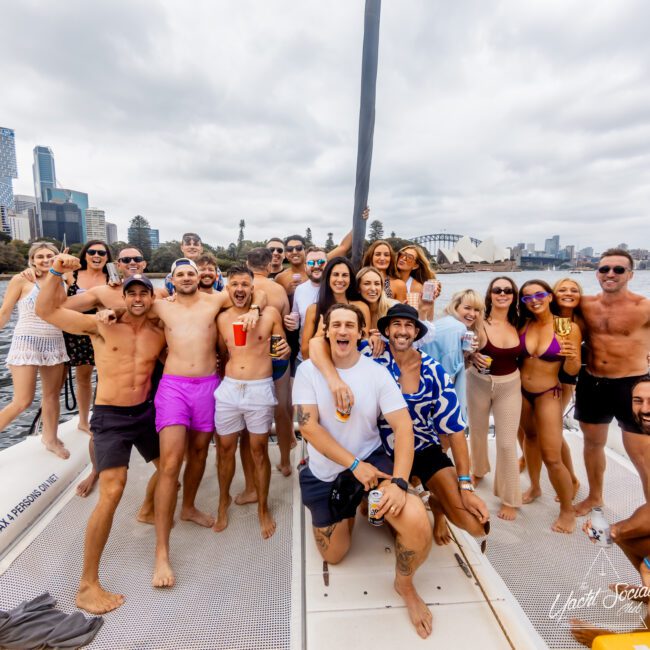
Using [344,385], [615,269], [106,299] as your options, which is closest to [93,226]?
[106,299]

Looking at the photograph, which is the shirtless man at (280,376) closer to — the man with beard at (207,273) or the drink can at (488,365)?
the man with beard at (207,273)

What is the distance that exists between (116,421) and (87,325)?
2.46 feet

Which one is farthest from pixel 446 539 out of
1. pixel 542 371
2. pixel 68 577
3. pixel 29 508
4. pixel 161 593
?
pixel 29 508

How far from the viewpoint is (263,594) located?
93.4 inches

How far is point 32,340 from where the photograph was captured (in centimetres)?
355

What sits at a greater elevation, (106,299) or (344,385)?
(106,299)

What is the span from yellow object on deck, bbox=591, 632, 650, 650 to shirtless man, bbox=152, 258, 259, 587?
255cm

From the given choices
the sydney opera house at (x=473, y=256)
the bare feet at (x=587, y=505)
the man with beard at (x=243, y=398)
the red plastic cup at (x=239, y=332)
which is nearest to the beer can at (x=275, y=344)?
the man with beard at (x=243, y=398)

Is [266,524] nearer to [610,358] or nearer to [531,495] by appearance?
[531,495]

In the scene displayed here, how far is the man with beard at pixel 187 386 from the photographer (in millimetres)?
2732

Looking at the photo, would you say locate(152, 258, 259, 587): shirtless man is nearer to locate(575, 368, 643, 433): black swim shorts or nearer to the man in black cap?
the man in black cap

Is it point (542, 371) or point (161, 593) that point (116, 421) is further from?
point (542, 371)

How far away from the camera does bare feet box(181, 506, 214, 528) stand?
3.05 metres

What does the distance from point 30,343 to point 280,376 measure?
2465 mm
